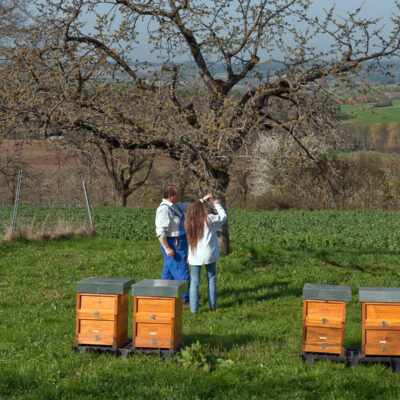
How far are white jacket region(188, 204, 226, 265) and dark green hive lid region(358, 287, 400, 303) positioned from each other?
10.8ft

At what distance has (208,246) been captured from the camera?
10055 millimetres

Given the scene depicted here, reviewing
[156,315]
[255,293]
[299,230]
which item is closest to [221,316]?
[255,293]

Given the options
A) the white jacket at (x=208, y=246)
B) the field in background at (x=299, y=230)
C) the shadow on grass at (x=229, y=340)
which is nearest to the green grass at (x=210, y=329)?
the shadow on grass at (x=229, y=340)

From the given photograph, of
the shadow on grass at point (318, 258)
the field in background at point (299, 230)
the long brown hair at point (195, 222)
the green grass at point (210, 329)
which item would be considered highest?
the long brown hair at point (195, 222)

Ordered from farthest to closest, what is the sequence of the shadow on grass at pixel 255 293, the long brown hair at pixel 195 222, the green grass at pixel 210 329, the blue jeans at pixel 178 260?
1. the shadow on grass at pixel 255 293
2. the blue jeans at pixel 178 260
3. the long brown hair at pixel 195 222
4. the green grass at pixel 210 329

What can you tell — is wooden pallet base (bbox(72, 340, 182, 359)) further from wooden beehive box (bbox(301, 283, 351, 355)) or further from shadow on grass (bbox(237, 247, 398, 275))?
shadow on grass (bbox(237, 247, 398, 275))

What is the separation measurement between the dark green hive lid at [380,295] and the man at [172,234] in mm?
3841

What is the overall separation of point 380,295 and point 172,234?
4144 millimetres

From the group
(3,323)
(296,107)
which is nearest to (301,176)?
(296,107)

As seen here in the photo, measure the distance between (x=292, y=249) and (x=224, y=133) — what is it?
5620 millimetres

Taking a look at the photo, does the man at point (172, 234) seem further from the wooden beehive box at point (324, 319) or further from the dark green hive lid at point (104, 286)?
the wooden beehive box at point (324, 319)

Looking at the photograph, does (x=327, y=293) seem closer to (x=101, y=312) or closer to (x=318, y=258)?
(x=101, y=312)

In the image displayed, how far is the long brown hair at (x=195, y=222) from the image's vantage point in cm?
995

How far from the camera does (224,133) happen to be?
461 inches
